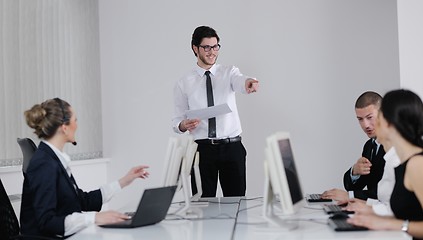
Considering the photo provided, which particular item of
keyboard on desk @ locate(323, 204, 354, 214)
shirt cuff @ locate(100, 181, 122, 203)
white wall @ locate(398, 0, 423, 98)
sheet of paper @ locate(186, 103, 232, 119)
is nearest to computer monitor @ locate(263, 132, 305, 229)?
keyboard on desk @ locate(323, 204, 354, 214)

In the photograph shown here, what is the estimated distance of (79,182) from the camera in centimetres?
518

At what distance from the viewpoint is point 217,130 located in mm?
4254

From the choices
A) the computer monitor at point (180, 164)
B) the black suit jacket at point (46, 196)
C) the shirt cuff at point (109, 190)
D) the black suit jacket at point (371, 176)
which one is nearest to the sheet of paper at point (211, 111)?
the computer monitor at point (180, 164)

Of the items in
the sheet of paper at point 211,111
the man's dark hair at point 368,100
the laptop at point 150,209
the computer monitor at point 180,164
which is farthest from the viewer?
the sheet of paper at point 211,111

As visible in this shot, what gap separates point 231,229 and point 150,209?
14.3 inches

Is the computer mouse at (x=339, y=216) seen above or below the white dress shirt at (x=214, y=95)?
below

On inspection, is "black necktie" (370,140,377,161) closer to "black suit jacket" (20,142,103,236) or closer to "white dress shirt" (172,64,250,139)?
"white dress shirt" (172,64,250,139)

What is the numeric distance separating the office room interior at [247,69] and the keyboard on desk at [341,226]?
3.02m

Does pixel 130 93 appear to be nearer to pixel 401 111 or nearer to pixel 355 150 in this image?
pixel 355 150

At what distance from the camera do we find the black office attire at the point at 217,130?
4.19 metres

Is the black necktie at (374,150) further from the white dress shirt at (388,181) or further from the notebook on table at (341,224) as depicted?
the notebook on table at (341,224)

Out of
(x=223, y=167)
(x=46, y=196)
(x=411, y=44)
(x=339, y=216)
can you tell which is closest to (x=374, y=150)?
(x=339, y=216)

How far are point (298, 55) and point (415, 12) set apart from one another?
1288mm

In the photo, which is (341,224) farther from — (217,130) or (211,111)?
(217,130)
